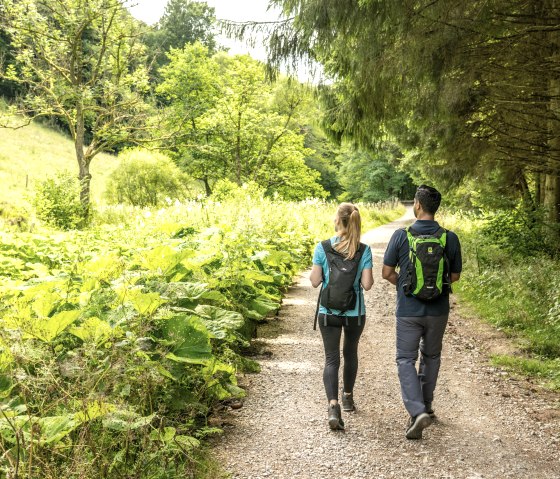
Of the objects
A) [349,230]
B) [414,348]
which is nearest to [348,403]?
[414,348]

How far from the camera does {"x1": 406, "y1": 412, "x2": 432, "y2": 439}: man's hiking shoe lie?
13.3 ft

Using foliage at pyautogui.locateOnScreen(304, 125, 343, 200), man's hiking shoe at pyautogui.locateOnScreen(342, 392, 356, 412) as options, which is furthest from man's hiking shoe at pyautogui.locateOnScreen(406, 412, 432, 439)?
foliage at pyautogui.locateOnScreen(304, 125, 343, 200)

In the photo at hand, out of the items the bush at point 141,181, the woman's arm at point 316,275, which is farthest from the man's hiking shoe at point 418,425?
the bush at point 141,181

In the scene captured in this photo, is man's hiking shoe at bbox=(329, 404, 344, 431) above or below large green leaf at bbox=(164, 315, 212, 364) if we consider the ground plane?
below

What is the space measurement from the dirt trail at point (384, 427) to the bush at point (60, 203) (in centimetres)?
1110

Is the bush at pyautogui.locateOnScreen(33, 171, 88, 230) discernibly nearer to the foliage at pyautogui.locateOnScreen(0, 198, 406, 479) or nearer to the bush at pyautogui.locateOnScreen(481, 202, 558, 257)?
the foliage at pyautogui.locateOnScreen(0, 198, 406, 479)

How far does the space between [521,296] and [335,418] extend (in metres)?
5.42

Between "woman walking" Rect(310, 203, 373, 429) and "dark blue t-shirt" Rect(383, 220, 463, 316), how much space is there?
0.25 meters

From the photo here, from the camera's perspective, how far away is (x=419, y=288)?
411cm

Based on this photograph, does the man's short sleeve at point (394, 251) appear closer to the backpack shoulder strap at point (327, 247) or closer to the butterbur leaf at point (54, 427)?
the backpack shoulder strap at point (327, 247)

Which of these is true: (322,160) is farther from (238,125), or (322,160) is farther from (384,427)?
(384,427)

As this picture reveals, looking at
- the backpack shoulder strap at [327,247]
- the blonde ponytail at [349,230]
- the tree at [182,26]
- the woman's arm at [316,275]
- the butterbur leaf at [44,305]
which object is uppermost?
the tree at [182,26]

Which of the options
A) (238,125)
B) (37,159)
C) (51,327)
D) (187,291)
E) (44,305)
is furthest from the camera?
(37,159)

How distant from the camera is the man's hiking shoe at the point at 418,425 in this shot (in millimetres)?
4062
